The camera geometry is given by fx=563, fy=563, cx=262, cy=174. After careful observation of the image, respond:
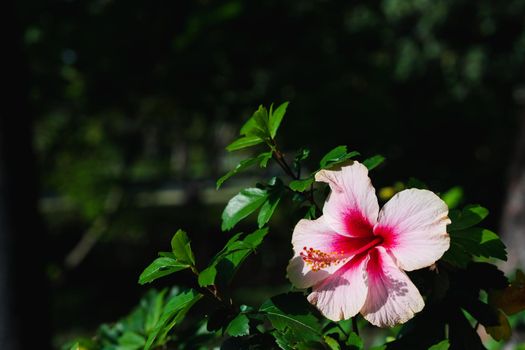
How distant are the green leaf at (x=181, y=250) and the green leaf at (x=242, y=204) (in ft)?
0.37

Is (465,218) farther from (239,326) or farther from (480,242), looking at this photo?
(239,326)

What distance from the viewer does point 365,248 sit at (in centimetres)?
95

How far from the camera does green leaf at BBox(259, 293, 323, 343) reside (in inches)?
37.1

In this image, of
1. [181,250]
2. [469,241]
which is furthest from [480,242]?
[181,250]

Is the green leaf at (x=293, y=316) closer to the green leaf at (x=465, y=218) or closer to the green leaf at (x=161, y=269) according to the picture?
the green leaf at (x=161, y=269)

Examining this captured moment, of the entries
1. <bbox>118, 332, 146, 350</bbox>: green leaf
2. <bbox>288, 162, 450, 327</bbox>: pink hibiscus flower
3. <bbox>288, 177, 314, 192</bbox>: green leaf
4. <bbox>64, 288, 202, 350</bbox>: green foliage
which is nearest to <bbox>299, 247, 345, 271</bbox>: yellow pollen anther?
<bbox>288, 162, 450, 327</bbox>: pink hibiscus flower

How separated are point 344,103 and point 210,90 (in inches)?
44.0

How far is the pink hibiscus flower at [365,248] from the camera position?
87cm

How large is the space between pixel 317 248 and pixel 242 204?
0.20 meters

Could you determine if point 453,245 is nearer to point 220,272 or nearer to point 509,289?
point 509,289

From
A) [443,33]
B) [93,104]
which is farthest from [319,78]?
[443,33]

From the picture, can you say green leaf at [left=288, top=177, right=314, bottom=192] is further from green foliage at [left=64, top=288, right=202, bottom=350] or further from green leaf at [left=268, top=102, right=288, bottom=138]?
green foliage at [left=64, top=288, right=202, bottom=350]

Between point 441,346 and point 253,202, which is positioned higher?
point 253,202

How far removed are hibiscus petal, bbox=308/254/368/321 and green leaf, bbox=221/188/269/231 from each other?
8.6 inches
